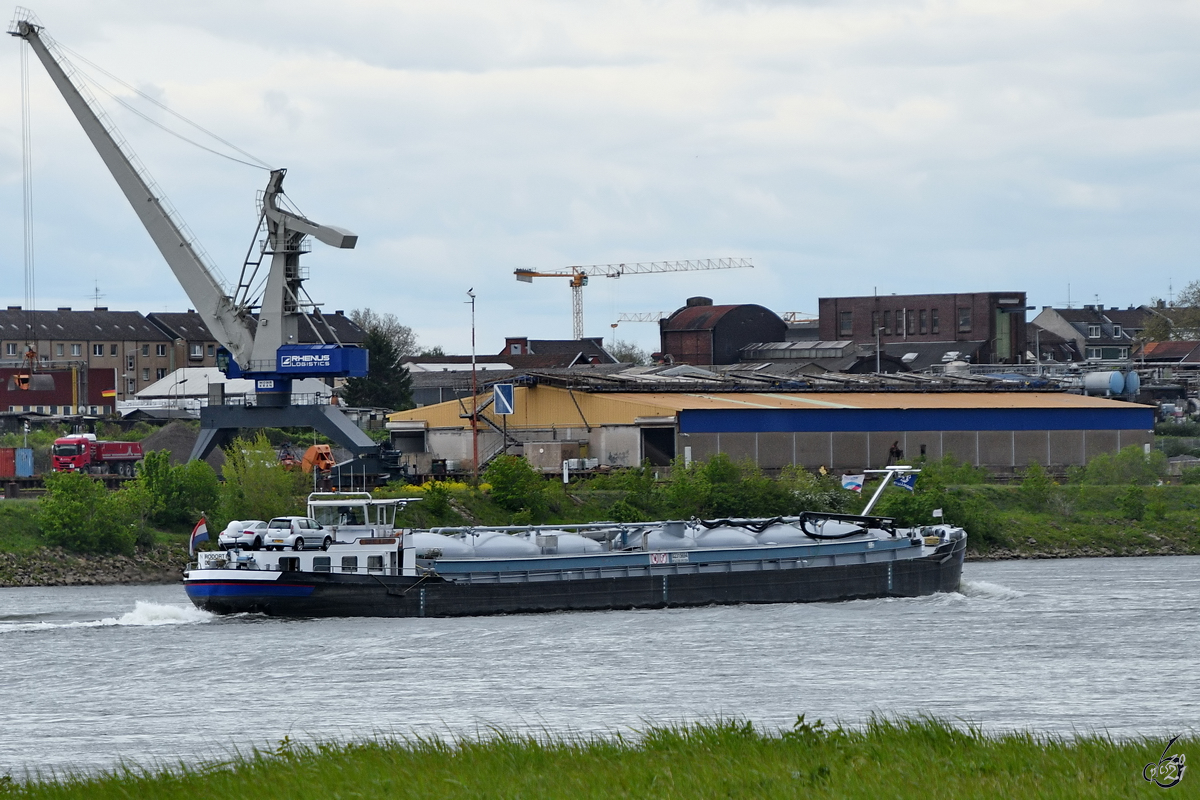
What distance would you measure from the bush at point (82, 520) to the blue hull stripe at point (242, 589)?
65.2ft

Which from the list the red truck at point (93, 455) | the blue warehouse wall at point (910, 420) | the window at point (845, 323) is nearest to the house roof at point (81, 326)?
the window at point (845, 323)

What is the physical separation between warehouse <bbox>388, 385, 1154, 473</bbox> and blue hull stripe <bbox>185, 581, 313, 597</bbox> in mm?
36258

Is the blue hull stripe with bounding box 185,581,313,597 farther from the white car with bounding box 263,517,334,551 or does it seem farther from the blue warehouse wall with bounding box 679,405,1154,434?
the blue warehouse wall with bounding box 679,405,1154,434

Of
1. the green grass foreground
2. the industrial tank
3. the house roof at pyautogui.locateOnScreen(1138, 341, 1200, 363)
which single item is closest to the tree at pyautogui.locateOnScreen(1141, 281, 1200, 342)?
the house roof at pyautogui.locateOnScreen(1138, 341, 1200, 363)

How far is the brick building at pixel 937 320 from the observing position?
13350 cm

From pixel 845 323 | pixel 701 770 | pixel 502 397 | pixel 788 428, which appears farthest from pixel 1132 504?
pixel 701 770

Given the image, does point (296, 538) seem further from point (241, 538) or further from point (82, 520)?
point (82, 520)

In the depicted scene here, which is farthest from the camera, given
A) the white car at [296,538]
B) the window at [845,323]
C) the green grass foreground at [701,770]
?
the window at [845,323]

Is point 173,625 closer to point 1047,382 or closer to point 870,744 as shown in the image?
point 870,744

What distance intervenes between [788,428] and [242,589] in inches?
1716

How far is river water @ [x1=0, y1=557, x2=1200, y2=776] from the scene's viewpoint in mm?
29328

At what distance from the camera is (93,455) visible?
84.8 metres

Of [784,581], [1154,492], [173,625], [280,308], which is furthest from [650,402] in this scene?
[173,625]

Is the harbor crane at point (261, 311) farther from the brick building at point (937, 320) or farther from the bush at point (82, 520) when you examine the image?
the brick building at point (937, 320)
